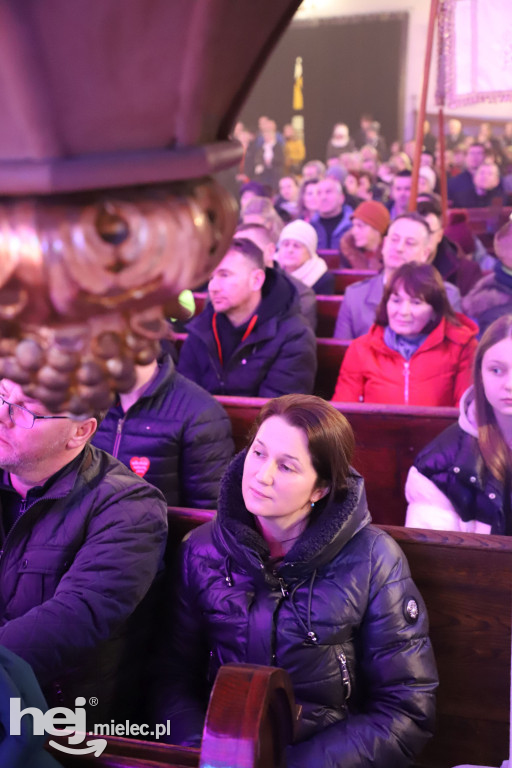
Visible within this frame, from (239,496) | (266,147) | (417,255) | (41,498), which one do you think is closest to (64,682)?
(41,498)

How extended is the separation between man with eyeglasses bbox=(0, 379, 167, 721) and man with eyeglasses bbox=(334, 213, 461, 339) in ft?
Result: 8.43

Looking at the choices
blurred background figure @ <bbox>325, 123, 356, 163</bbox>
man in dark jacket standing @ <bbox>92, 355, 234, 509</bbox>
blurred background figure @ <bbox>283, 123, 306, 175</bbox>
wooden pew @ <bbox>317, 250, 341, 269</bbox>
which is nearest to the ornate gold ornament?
man in dark jacket standing @ <bbox>92, 355, 234, 509</bbox>

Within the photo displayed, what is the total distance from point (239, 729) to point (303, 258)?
455cm

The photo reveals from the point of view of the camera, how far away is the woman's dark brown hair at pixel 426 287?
3.21 metres

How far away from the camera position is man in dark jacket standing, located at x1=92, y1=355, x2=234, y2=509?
2.55 meters

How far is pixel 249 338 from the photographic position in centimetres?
347

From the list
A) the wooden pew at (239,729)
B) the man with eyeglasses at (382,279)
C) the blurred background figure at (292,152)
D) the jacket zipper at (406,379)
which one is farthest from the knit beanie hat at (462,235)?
the blurred background figure at (292,152)

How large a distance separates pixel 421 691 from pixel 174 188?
1.65 metres

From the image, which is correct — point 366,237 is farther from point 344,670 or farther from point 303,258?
point 344,670

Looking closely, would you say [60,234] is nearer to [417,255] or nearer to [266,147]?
[417,255]

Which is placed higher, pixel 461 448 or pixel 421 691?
pixel 461 448

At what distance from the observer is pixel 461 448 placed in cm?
225
